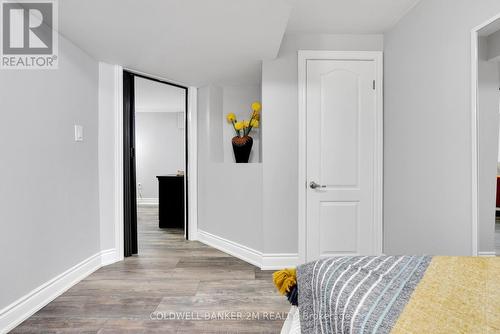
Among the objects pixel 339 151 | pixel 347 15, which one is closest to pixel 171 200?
pixel 339 151

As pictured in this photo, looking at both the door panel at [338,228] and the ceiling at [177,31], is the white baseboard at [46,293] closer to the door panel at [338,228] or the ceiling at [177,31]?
the ceiling at [177,31]

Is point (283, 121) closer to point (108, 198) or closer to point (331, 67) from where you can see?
point (331, 67)

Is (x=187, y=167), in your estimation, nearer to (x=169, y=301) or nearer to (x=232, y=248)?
(x=232, y=248)

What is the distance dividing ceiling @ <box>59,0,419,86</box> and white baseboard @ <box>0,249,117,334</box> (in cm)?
196

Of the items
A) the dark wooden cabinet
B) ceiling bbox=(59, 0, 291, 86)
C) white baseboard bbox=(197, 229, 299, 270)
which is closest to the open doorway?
the dark wooden cabinet

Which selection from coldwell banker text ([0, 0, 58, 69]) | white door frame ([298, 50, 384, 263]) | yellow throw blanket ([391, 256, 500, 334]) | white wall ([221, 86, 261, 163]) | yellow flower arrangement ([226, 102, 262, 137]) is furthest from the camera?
white wall ([221, 86, 261, 163])

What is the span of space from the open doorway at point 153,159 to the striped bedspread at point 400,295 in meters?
2.69

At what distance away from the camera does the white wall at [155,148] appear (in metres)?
7.29

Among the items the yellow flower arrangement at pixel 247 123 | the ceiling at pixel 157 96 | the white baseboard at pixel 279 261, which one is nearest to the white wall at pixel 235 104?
the yellow flower arrangement at pixel 247 123

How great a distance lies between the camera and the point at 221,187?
3621 millimetres

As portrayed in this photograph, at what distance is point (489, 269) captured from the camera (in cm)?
97

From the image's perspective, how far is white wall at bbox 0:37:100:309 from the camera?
1874mm

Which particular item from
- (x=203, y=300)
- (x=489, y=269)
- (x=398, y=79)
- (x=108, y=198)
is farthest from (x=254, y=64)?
(x=489, y=269)

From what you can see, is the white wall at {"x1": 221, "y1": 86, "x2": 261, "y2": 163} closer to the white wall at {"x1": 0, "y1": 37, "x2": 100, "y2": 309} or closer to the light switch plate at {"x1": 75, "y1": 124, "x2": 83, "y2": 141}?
the white wall at {"x1": 0, "y1": 37, "x2": 100, "y2": 309}
